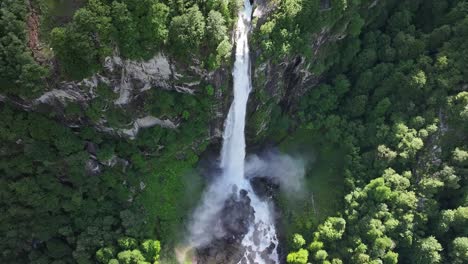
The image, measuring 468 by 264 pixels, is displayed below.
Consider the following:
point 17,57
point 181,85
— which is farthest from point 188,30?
point 17,57

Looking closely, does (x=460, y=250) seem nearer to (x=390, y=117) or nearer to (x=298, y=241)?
(x=390, y=117)

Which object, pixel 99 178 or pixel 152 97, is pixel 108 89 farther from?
pixel 99 178

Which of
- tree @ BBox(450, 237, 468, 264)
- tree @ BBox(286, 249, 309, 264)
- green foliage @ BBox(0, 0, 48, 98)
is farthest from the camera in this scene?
tree @ BBox(286, 249, 309, 264)

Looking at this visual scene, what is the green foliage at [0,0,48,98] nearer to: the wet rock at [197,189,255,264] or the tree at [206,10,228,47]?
the tree at [206,10,228,47]

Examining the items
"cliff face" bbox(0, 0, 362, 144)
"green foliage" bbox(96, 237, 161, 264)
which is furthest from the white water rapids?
"green foliage" bbox(96, 237, 161, 264)

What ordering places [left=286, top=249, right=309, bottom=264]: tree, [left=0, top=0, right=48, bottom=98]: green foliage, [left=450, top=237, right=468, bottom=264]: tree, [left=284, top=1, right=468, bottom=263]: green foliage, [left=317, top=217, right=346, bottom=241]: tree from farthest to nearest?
[left=317, top=217, right=346, bottom=241]: tree → [left=286, top=249, right=309, bottom=264]: tree → [left=284, top=1, right=468, bottom=263]: green foliage → [left=450, top=237, right=468, bottom=264]: tree → [left=0, top=0, right=48, bottom=98]: green foliage

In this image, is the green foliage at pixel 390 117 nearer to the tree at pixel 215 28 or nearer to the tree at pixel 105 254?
the tree at pixel 215 28

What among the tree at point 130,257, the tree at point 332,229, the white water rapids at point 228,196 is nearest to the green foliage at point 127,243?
the tree at point 130,257
